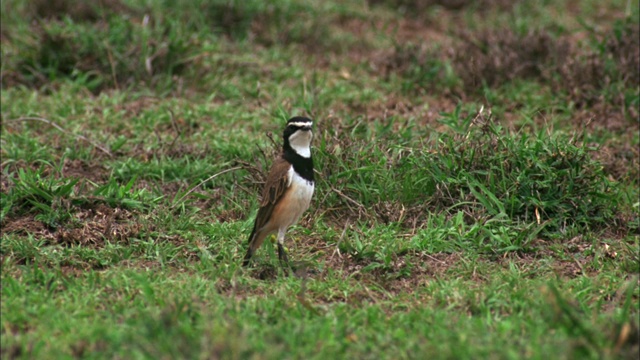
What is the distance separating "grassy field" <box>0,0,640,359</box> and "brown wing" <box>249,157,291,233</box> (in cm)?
30

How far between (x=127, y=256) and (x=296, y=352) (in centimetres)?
182

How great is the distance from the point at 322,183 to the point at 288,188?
0.97 meters

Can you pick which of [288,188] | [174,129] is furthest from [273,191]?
[174,129]

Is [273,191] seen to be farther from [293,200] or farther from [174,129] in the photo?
[174,129]

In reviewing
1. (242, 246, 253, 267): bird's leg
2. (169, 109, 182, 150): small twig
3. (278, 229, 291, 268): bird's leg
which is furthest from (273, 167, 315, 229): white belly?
(169, 109, 182, 150): small twig

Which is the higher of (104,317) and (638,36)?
(638,36)

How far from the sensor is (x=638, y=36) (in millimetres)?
8461

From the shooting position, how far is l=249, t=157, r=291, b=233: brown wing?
555 cm

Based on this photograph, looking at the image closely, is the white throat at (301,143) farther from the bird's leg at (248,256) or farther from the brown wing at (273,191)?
the bird's leg at (248,256)

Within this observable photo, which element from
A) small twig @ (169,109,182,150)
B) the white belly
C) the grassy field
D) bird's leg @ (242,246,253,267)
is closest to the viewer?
the grassy field

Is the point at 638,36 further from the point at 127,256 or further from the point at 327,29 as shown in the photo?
the point at 127,256

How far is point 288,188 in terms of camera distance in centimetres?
552

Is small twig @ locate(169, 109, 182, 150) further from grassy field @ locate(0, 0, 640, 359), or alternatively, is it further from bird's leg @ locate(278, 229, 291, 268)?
bird's leg @ locate(278, 229, 291, 268)

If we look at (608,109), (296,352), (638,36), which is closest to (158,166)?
(296,352)
